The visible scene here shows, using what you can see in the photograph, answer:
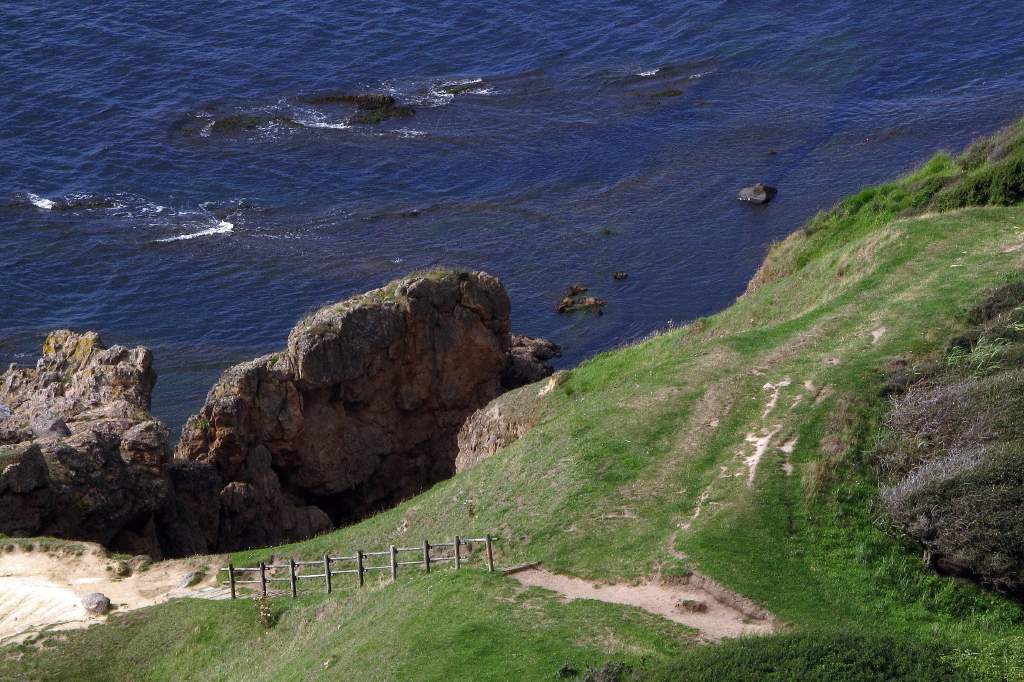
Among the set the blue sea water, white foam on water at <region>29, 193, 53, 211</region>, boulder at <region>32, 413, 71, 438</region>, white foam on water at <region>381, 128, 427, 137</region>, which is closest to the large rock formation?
boulder at <region>32, 413, 71, 438</region>

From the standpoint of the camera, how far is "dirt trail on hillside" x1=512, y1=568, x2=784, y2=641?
2638 centimetres

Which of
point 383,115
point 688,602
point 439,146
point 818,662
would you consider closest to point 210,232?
point 439,146

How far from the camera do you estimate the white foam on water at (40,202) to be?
81625 millimetres

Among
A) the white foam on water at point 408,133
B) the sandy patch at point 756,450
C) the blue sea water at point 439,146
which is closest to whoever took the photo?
the sandy patch at point 756,450

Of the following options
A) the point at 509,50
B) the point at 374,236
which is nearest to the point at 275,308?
the point at 374,236

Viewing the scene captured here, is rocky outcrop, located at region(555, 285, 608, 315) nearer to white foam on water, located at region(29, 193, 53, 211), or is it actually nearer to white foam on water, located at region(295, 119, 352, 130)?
white foam on water, located at region(295, 119, 352, 130)

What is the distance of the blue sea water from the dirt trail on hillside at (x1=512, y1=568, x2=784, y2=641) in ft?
120

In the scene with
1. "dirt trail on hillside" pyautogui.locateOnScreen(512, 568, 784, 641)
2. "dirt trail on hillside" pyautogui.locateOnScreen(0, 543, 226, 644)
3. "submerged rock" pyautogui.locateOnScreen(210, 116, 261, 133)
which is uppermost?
"submerged rock" pyautogui.locateOnScreen(210, 116, 261, 133)

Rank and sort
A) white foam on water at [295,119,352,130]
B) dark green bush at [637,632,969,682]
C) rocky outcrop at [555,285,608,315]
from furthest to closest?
white foam on water at [295,119,352,130]
rocky outcrop at [555,285,608,315]
dark green bush at [637,632,969,682]

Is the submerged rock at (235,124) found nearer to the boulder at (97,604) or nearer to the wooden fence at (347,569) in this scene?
the wooden fence at (347,569)

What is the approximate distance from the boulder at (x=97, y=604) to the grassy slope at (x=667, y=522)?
819 millimetres

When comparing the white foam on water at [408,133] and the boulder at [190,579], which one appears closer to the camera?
the boulder at [190,579]

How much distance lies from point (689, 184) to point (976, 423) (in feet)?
182

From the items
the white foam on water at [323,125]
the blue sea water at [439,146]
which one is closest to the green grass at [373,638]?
the blue sea water at [439,146]
